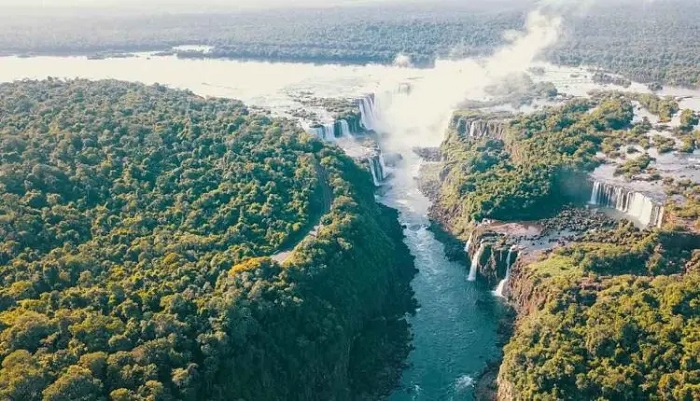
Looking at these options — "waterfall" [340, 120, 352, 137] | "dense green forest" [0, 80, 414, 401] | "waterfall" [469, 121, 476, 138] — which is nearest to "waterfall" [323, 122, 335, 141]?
"waterfall" [340, 120, 352, 137]

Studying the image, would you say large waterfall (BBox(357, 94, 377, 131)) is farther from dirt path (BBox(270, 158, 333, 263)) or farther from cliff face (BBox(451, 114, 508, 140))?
dirt path (BBox(270, 158, 333, 263))

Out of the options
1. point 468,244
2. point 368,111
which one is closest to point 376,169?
point 468,244

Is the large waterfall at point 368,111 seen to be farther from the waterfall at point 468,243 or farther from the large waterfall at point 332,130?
the waterfall at point 468,243

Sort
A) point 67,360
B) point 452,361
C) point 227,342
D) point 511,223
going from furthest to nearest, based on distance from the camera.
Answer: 1. point 511,223
2. point 452,361
3. point 227,342
4. point 67,360

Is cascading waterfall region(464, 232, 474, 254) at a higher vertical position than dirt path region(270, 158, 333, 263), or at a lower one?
lower

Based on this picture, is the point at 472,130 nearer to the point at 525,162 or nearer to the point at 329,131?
the point at 525,162

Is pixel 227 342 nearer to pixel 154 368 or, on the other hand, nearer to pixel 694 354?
pixel 154 368

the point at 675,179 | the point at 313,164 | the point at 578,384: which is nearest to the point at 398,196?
the point at 313,164
